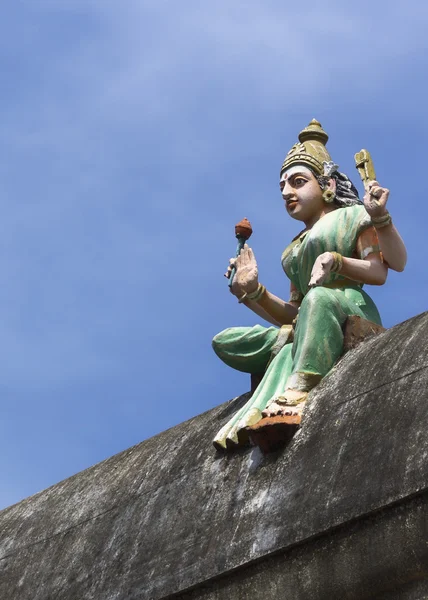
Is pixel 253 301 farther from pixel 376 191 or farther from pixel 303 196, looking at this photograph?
pixel 376 191

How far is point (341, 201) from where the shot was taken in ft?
41.4

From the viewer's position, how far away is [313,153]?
12.9 m

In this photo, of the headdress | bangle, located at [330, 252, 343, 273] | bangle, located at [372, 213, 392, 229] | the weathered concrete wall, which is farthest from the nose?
the weathered concrete wall

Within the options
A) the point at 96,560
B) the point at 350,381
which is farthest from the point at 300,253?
the point at 96,560

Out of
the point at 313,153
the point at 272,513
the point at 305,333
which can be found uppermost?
the point at 313,153

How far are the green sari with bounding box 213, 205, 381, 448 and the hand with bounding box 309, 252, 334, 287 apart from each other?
124 millimetres

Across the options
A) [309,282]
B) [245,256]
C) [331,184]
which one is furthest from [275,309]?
[331,184]

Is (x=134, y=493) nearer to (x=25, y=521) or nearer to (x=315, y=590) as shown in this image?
(x=25, y=521)

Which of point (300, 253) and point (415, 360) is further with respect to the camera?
point (300, 253)

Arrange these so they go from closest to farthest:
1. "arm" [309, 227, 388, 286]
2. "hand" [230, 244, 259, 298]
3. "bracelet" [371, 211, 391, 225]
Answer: "bracelet" [371, 211, 391, 225], "arm" [309, 227, 388, 286], "hand" [230, 244, 259, 298]

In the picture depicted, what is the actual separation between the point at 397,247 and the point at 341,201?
1153mm

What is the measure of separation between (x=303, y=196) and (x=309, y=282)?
1.10 m

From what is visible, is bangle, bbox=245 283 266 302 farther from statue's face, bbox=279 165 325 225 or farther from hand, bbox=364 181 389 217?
hand, bbox=364 181 389 217

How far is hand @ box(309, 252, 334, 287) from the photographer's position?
11438 mm
